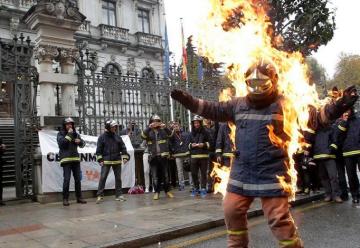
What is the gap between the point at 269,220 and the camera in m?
4.14

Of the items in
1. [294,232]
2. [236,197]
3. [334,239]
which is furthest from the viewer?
[334,239]

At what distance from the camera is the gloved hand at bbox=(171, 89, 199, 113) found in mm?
4500

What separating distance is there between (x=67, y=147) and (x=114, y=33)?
75.5ft

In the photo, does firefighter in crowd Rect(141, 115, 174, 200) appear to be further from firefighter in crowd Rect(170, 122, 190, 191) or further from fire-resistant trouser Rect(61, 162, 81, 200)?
fire-resistant trouser Rect(61, 162, 81, 200)

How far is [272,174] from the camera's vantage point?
14.0 ft

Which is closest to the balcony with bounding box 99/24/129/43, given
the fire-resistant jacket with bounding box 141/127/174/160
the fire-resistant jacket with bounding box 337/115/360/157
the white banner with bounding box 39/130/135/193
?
the white banner with bounding box 39/130/135/193

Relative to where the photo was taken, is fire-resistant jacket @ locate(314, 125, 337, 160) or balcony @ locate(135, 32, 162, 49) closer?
fire-resistant jacket @ locate(314, 125, 337, 160)

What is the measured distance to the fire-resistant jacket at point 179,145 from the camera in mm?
12312

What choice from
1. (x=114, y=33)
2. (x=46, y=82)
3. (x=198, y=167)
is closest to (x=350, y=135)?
(x=198, y=167)

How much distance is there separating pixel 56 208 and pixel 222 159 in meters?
4.02

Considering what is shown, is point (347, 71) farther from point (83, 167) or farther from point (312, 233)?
point (312, 233)

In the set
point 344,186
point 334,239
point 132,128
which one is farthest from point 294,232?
point 132,128

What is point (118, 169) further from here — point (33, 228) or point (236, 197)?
point (236, 197)

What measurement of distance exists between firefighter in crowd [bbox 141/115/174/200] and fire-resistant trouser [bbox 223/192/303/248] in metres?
6.69
